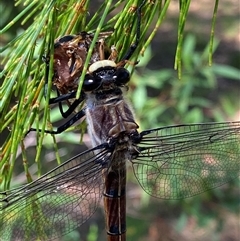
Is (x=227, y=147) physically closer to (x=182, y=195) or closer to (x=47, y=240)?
(x=182, y=195)

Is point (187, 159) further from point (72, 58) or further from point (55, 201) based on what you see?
point (72, 58)

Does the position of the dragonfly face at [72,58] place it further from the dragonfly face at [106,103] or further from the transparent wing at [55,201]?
the transparent wing at [55,201]

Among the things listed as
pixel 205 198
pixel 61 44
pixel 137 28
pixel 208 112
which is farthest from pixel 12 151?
pixel 208 112

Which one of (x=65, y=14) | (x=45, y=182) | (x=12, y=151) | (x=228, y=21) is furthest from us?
(x=228, y=21)

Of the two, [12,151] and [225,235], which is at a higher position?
[225,235]

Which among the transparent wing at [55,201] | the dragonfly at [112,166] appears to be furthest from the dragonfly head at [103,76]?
the transparent wing at [55,201]

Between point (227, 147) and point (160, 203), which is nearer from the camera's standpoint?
point (227, 147)

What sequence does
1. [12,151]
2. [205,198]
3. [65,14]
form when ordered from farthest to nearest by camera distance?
[205,198]
[65,14]
[12,151]
